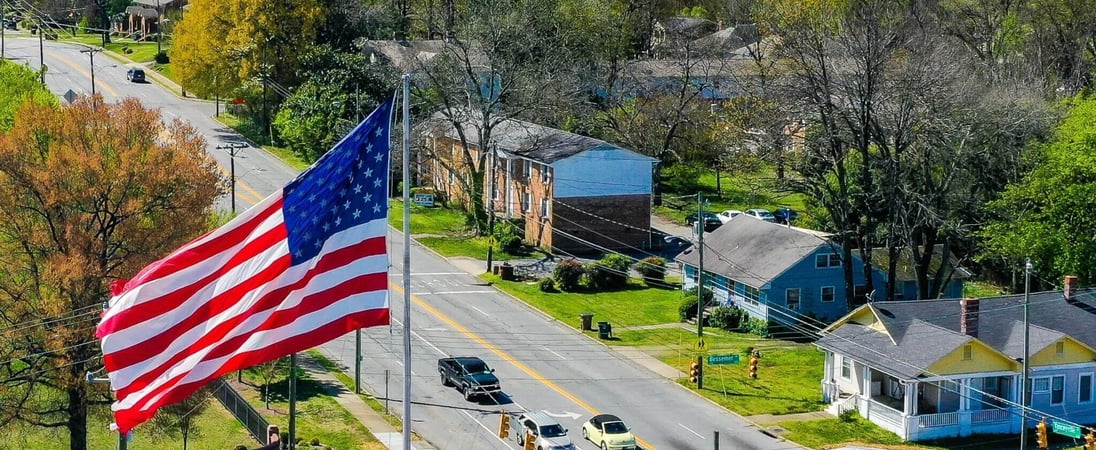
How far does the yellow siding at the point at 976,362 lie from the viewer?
2208 inches

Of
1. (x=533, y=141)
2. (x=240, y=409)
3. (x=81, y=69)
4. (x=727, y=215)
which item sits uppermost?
(x=81, y=69)

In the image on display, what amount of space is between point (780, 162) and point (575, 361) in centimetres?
1690

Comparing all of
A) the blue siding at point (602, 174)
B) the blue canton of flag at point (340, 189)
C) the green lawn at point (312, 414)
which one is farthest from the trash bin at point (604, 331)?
the blue canton of flag at point (340, 189)

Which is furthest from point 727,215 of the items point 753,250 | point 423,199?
point 423,199

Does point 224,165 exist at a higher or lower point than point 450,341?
higher

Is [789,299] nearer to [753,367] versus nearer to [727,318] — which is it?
[727,318]

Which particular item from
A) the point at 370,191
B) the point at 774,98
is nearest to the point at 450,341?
the point at 774,98

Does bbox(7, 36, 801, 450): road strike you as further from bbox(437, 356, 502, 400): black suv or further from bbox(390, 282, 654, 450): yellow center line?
bbox(437, 356, 502, 400): black suv

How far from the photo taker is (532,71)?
97438 millimetres

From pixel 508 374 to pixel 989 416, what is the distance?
19.8 m

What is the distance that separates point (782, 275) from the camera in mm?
71312

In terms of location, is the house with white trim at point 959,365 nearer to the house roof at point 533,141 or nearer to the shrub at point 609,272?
the shrub at point 609,272

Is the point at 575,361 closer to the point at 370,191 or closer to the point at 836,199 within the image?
the point at 836,199

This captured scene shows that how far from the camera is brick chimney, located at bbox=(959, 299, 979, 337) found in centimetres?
5700
